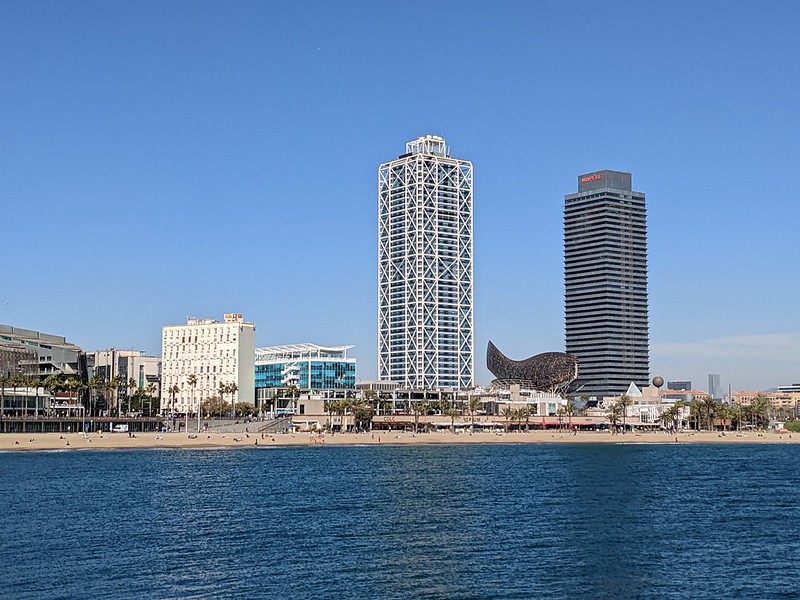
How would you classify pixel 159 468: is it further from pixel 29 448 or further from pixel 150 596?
pixel 150 596

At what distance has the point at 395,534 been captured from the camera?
6309 cm

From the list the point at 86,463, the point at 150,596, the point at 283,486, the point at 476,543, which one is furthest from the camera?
the point at 86,463

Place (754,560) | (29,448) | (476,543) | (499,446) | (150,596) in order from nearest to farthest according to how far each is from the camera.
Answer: (150,596)
(754,560)
(476,543)
(29,448)
(499,446)

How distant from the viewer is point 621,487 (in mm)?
97500

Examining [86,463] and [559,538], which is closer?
[559,538]

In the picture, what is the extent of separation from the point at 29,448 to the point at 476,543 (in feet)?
398

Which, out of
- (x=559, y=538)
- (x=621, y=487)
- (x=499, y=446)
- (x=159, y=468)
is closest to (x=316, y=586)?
(x=559, y=538)

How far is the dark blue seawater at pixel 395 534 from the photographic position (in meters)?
47.7

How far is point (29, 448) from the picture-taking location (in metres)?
164

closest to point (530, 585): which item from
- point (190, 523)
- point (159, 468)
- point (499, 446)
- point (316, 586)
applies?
point (316, 586)

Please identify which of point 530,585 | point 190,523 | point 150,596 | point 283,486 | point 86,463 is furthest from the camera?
point 86,463

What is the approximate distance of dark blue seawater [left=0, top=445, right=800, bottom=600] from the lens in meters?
47.7

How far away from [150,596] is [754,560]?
3086cm

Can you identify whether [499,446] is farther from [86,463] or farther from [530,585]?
[530,585]
